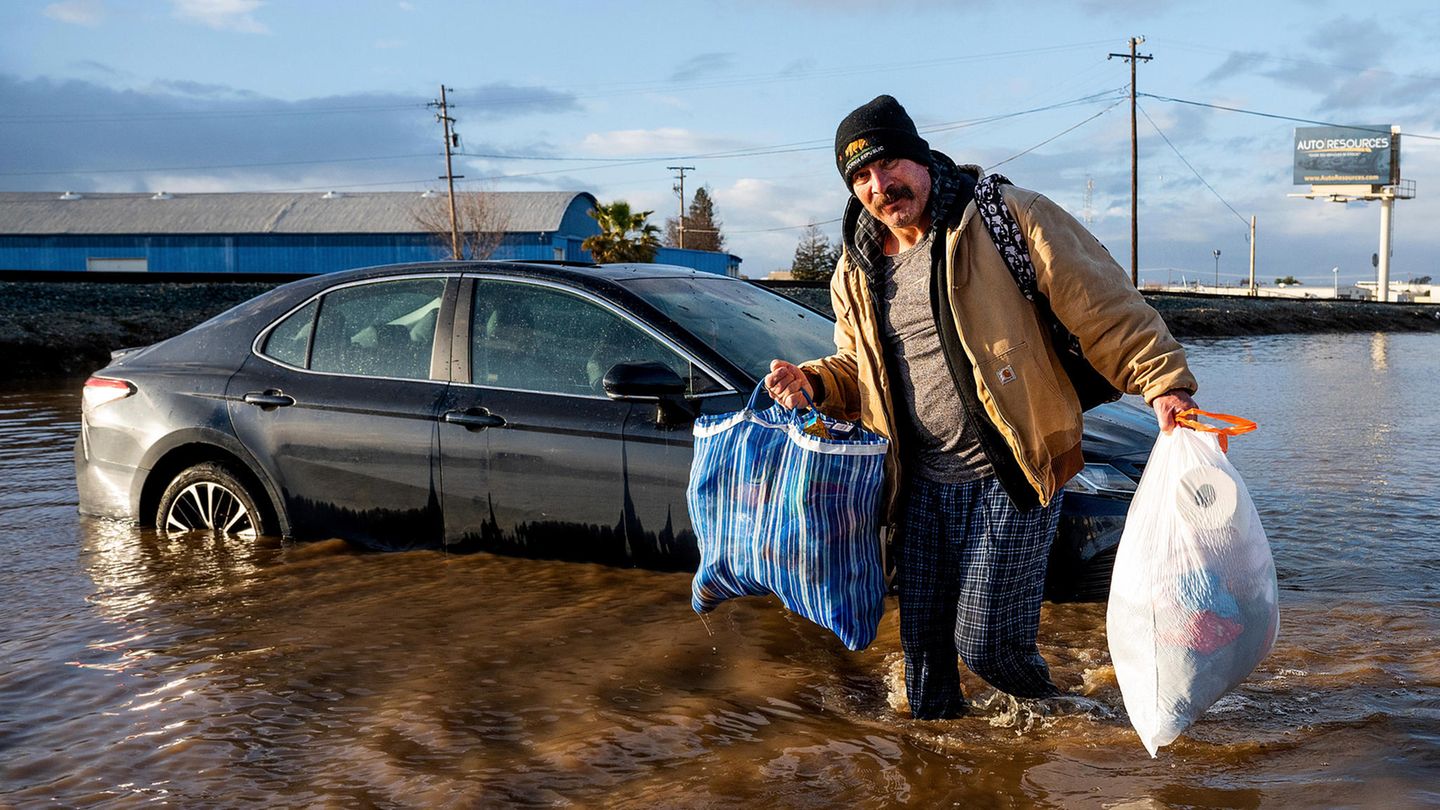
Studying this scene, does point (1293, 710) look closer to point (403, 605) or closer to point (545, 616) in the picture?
point (545, 616)

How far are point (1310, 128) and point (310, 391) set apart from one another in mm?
Result: 109979

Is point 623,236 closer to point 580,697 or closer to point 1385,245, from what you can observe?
point 580,697

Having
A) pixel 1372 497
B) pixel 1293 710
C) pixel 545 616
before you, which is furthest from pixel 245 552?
pixel 1372 497

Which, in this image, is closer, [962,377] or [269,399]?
[962,377]

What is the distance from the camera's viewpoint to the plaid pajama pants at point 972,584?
313cm

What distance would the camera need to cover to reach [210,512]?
5.61 metres

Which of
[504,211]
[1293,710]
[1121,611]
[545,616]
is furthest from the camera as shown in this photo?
[504,211]

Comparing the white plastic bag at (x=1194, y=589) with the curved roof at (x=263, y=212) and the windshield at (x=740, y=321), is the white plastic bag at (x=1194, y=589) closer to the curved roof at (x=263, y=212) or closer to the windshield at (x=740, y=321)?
the windshield at (x=740, y=321)

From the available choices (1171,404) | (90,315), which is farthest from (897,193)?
(90,315)

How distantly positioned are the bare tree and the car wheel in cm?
5086

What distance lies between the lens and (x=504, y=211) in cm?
5969

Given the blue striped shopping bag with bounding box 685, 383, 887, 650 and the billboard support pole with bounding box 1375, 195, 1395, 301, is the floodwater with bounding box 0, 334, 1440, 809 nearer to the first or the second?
the blue striped shopping bag with bounding box 685, 383, 887, 650

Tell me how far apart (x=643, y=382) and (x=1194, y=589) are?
2.15 metres

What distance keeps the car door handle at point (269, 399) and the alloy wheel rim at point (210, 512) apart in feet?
1.44
